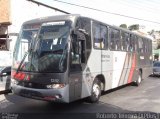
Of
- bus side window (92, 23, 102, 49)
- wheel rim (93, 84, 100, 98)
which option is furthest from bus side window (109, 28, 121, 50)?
wheel rim (93, 84, 100, 98)

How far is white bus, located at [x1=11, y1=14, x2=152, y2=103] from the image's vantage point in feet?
26.3

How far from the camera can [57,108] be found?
906 centimetres

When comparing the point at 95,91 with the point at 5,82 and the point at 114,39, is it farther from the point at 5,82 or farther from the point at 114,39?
the point at 5,82

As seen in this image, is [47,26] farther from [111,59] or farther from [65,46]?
[111,59]

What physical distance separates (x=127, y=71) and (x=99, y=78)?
135 inches

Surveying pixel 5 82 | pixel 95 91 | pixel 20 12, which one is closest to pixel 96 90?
pixel 95 91

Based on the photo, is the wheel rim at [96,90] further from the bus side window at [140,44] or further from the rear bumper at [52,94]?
the bus side window at [140,44]

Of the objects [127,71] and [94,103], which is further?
[127,71]

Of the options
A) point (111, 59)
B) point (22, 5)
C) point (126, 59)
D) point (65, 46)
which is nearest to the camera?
point (65, 46)

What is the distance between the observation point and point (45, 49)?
8.30m

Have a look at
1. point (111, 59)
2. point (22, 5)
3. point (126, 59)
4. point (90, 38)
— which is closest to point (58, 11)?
point (22, 5)

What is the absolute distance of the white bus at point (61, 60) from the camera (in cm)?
802

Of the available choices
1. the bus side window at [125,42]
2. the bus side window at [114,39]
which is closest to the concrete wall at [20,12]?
the bus side window at [125,42]

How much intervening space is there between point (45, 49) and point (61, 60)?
658 millimetres
